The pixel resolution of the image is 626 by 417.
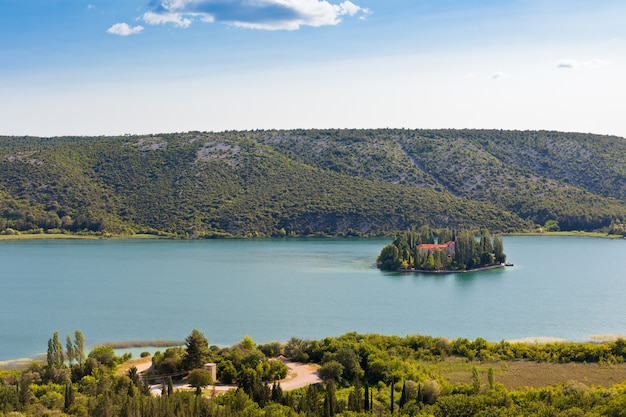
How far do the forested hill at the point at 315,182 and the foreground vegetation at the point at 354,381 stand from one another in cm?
7009

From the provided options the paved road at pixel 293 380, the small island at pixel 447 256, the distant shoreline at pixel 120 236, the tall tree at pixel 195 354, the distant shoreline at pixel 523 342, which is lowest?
the distant shoreline at pixel 523 342

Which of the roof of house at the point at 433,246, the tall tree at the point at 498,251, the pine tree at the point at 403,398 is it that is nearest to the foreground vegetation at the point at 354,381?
the pine tree at the point at 403,398

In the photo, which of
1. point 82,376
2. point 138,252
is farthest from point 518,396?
point 138,252

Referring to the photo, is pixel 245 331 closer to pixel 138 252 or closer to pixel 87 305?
pixel 87 305

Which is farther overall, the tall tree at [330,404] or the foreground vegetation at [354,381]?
the foreground vegetation at [354,381]

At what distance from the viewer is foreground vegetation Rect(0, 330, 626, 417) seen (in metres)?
26.2

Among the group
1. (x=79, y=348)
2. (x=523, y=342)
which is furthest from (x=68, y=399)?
(x=523, y=342)

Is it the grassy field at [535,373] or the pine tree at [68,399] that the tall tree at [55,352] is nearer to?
the pine tree at [68,399]

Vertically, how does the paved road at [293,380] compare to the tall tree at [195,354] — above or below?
below

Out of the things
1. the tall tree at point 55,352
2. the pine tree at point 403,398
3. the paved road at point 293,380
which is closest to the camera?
the pine tree at point 403,398

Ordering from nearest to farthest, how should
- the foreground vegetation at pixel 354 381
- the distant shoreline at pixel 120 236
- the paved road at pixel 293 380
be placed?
the foreground vegetation at pixel 354 381
the paved road at pixel 293 380
the distant shoreline at pixel 120 236

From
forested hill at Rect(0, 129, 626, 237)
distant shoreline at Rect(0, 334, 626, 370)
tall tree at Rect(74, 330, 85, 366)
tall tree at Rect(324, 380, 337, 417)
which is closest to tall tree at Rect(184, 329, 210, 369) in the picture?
tall tree at Rect(74, 330, 85, 366)

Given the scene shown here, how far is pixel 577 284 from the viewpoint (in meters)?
62.5

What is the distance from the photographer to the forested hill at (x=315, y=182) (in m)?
110
